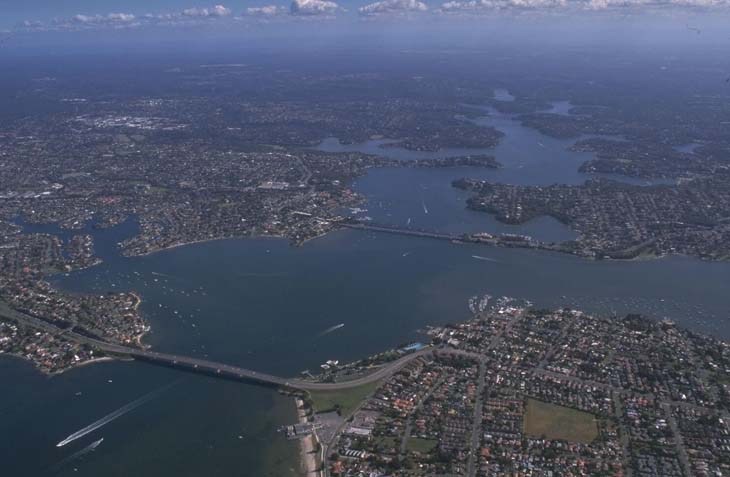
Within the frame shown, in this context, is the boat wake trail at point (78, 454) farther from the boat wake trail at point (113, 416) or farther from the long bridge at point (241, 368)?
the long bridge at point (241, 368)

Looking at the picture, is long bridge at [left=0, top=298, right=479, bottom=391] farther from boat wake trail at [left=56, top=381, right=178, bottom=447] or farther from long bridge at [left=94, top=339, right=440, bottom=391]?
boat wake trail at [left=56, top=381, right=178, bottom=447]

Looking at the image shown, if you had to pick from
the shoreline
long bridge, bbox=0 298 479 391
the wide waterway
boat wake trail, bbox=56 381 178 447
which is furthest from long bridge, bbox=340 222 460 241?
the shoreline

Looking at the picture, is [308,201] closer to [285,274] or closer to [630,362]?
[285,274]

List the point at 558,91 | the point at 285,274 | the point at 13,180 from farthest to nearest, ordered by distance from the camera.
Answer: the point at 558,91 → the point at 13,180 → the point at 285,274

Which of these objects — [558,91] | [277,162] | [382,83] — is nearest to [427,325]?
[277,162]

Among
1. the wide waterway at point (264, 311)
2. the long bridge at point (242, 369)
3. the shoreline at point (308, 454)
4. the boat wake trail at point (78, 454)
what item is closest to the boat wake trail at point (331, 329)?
the wide waterway at point (264, 311)

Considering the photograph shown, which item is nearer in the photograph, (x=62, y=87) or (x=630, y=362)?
(x=630, y=362)

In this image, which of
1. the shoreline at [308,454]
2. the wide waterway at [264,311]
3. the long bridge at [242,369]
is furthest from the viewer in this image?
the long bridge at [242,369]
